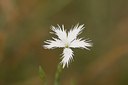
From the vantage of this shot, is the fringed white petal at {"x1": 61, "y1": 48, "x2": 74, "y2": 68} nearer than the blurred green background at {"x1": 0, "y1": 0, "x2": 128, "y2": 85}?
Yes

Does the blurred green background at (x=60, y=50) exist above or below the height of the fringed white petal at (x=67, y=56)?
above

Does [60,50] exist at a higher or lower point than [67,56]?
higher

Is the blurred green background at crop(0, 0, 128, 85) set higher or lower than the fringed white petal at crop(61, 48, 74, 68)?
higher

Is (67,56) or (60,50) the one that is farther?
(60,50)

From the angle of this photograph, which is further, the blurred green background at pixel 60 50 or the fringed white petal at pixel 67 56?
the blurred green background at pixel 60 50
